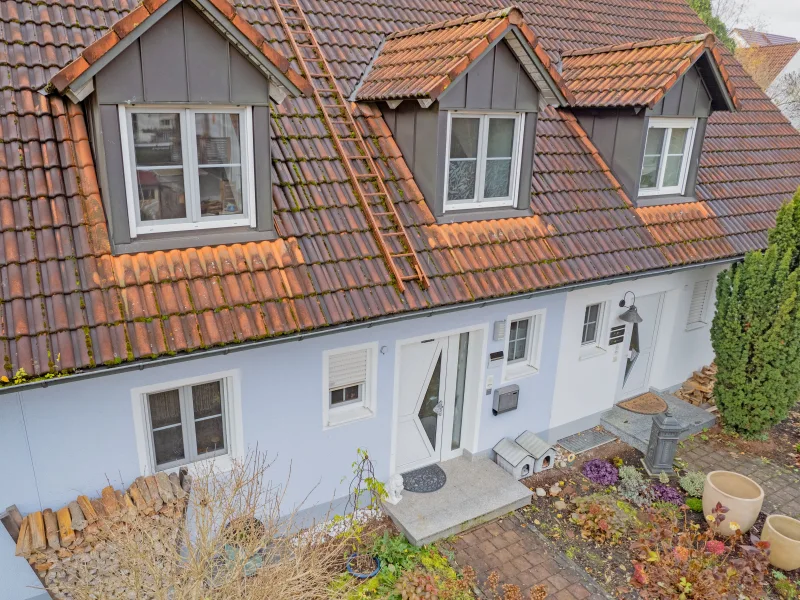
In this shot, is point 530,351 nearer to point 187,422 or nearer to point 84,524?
point 187,422

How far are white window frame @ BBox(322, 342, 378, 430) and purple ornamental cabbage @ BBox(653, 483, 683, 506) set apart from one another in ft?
14.5

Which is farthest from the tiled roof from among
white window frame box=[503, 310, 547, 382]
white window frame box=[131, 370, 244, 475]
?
white window frame box=[503, 310, 547, 382]

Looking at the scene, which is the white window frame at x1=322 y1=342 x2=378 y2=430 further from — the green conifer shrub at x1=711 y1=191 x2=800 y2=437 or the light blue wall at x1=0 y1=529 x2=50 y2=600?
the green conifer shrub at x1=711 y1=191 x2=800 y2=437

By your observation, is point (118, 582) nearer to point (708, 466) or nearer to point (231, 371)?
point (231, 371)

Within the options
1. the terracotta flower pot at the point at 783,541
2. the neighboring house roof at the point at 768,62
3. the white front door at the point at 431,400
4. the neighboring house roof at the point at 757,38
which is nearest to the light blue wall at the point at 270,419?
the white front door at the point at 431,400

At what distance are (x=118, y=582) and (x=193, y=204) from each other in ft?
11.5

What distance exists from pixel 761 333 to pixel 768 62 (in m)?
32.1

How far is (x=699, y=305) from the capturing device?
11102mm

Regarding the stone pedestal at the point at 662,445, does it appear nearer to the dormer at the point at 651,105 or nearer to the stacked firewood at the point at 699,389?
the stacked firewood at the point at 699,389

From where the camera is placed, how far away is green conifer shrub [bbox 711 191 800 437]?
9.03m

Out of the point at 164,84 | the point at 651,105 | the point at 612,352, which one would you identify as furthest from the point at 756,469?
the point at 164,84

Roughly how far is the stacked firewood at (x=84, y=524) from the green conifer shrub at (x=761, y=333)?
8562 mm

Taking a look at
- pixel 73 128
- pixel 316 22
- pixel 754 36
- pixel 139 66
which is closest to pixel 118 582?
pixel 73 128

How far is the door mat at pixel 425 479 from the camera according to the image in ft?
26.8
